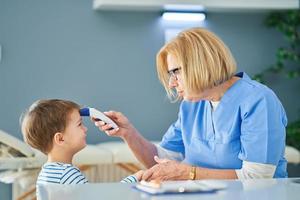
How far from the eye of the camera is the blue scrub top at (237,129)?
181 centimetres

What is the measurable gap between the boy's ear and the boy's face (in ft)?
0.05

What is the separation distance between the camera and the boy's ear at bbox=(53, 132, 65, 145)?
1907mm

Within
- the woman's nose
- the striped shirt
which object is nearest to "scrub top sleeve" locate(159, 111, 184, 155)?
the woman's nose

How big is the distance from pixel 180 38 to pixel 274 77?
187cm

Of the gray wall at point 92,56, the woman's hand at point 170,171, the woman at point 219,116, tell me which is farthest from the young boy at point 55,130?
the gray wall at point 92,56

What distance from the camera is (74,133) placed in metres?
1.95

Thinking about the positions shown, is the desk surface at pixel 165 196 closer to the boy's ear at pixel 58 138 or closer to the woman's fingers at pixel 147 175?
the woman's fingers at pixel 147 175

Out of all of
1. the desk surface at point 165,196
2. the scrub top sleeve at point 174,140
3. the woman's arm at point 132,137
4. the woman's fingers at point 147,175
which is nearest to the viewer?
the desk surface at point 165,196

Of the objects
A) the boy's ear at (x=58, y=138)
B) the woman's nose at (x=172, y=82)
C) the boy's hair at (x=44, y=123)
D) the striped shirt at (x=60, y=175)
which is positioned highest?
the woman's nose at (x=172, y=82)

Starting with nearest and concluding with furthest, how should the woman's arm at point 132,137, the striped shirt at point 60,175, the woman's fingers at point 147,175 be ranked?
the woman's fingers at point 147,175 → the striped shirt at point 60,175 → the woman's arm at point 132,137

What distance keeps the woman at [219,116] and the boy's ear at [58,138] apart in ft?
0.46

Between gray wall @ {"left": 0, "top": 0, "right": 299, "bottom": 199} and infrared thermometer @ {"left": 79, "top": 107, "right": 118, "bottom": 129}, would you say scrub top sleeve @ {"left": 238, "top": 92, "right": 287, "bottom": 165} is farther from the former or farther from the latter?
gray wall @ {"left": 0, "top": 0, "right": 299, "bottom": 199}

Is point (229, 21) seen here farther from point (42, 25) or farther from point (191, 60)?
point (191, 60)

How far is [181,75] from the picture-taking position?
1.89 meters
